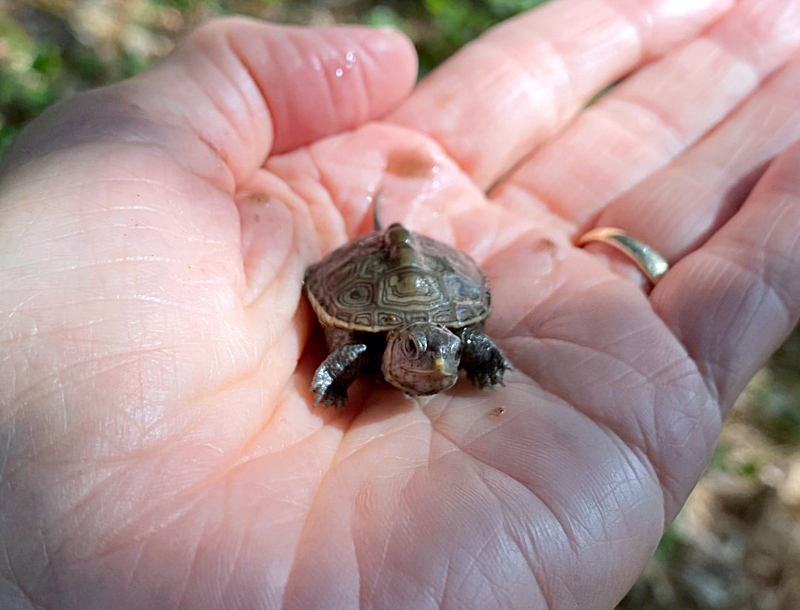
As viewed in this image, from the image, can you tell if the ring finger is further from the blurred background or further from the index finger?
the blurred background

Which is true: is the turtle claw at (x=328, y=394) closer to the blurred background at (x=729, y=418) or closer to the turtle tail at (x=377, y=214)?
the turtle tail at (x=377, y=214)

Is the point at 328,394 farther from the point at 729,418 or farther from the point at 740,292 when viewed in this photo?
the point at 729,418

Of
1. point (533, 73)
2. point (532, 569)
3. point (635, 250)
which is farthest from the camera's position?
point (533, 73)

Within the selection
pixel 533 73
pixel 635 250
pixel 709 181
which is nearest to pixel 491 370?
pixel 635 250

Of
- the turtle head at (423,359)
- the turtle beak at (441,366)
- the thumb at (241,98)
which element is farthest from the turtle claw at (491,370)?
the thumb at (241,98)

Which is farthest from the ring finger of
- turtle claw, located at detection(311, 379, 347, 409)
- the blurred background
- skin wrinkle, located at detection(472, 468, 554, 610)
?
the blurred background
